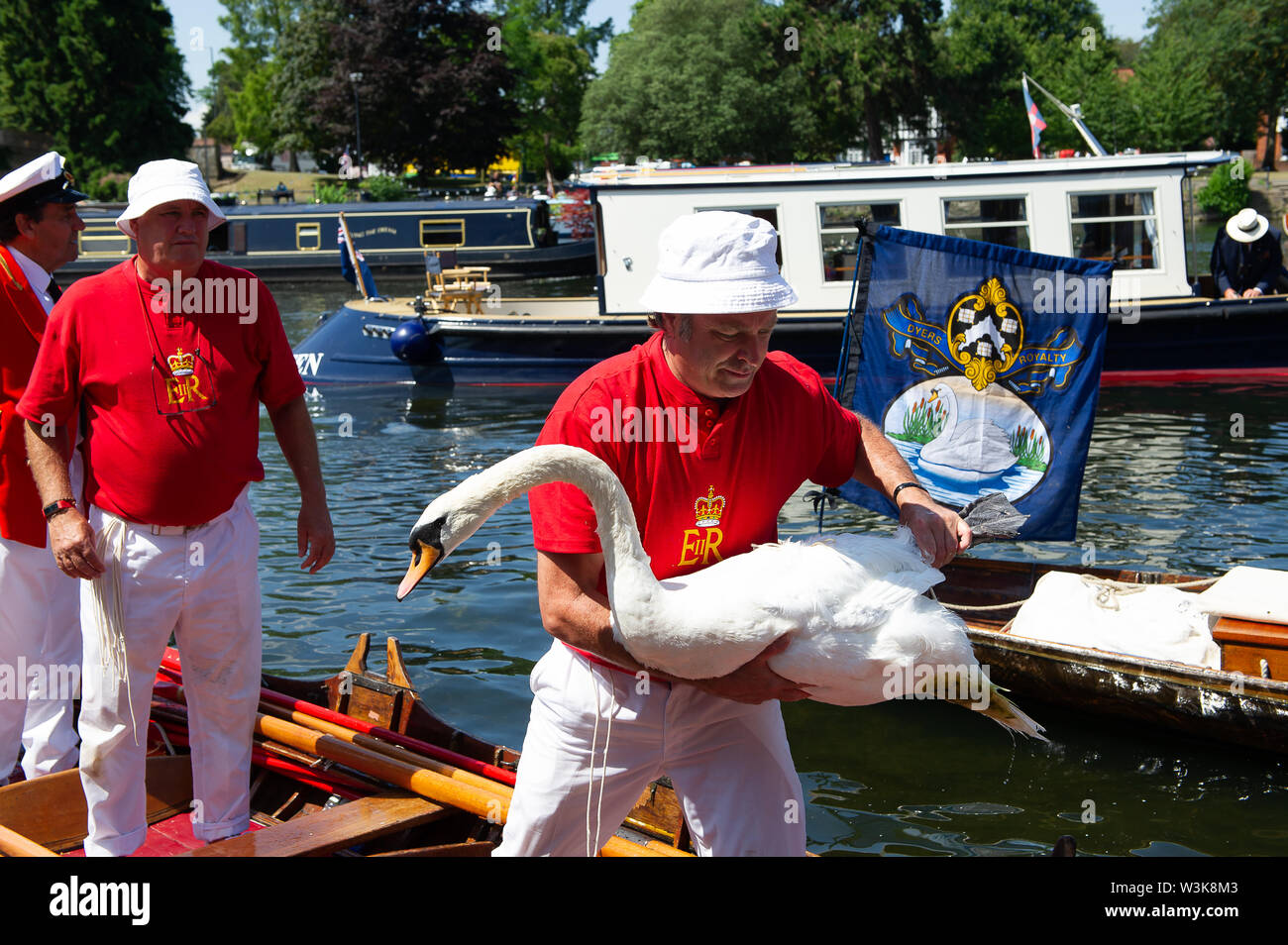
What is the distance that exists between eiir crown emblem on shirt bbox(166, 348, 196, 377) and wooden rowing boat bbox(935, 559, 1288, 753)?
15.4ft

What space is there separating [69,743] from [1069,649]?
5.22m

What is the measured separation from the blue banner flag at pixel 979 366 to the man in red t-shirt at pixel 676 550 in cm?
515

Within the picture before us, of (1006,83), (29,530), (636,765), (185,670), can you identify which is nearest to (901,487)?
(636,765)

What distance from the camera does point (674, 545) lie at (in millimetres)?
3215

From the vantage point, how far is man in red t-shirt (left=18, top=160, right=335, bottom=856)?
4.04 metres

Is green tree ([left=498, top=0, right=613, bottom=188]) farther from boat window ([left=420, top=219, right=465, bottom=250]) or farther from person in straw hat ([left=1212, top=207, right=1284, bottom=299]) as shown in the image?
person in straw hat ([left=1212, top=207, right=1284, bottom=299])

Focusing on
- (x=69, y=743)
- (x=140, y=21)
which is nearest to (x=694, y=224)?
(x=69, y=743)

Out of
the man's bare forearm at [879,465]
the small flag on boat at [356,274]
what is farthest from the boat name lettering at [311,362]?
the man's bare forearm at [879,465]

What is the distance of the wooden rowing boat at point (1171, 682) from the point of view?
6.30m

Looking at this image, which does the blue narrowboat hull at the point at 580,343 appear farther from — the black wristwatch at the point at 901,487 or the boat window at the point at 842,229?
the black wristwatch at the point at 901,487

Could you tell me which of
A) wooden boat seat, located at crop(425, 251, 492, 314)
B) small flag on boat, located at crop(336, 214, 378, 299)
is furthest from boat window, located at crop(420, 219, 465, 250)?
wooden boat seat, located at crop(425, 251, 492, 314)

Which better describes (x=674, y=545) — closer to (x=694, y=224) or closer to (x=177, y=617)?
(x=694, y=224)

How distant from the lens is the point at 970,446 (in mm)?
8305

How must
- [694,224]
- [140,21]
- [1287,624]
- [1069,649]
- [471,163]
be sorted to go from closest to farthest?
[694,224], [1287,624], [1069,649], [471,163], [140,21]
